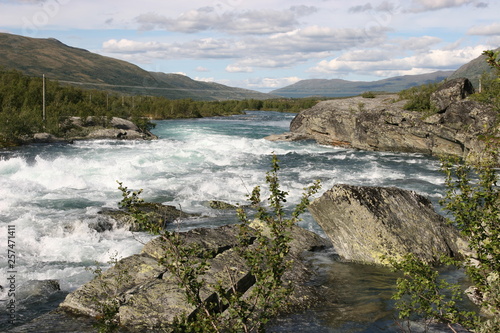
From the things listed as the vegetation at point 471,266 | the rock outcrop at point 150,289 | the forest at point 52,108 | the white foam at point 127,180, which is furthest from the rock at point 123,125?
the vegetation at point 471,266

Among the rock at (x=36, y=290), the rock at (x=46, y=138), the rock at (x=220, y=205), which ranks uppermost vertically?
the rock at (x=46, y=138)

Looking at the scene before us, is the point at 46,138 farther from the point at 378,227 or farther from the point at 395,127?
the point at 378,227

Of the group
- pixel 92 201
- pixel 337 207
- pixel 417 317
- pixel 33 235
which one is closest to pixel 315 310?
pixel 417 317

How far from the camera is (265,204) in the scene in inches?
801

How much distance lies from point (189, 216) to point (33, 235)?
6.15 m

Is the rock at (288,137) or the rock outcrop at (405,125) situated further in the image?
the rock at (288,137)

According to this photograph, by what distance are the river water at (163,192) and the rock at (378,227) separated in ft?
2.35

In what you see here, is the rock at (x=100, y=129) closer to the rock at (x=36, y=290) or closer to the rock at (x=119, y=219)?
the rock at (x=119, y=219)

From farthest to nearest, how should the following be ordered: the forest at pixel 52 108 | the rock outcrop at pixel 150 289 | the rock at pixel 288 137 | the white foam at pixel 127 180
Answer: the rock at pixel 288 137, the forest at pixel 52 108, the white foam at pixel 127 180, the rock outcrop at pixel 150 289

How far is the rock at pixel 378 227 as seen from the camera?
12.9m

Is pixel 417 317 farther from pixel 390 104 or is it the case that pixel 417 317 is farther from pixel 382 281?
pixel 390 104

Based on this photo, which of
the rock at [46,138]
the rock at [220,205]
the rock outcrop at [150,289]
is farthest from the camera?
the rock at [46,138]

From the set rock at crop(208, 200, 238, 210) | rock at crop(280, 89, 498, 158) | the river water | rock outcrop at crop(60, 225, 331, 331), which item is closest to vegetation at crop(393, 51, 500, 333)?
rock outcrop at crop(60, 225, 331, 331)

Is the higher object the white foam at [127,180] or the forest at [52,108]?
the forest at [52,108]
